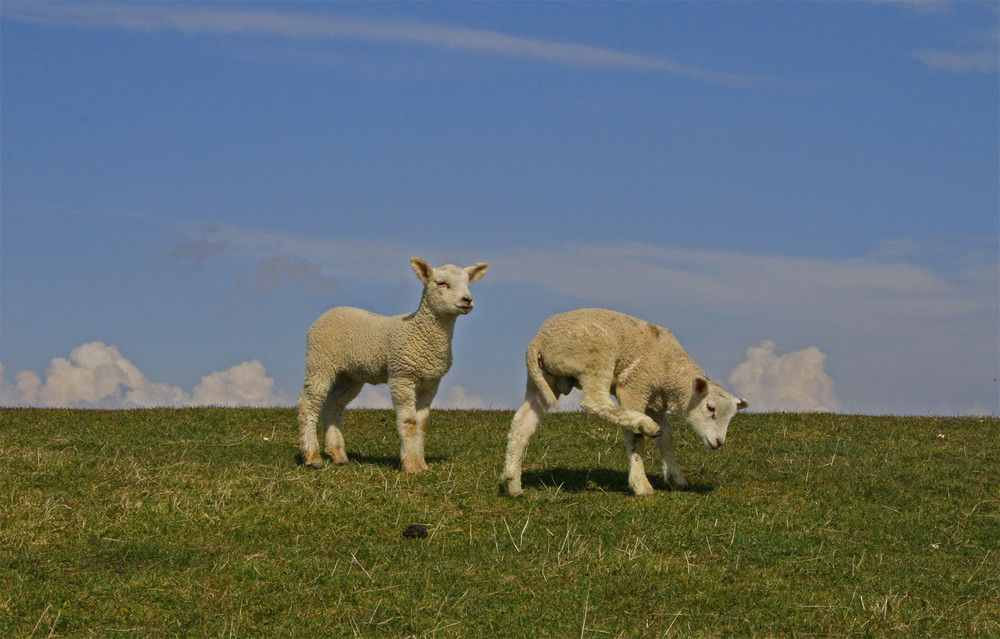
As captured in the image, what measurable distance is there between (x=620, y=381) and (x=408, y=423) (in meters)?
3.34

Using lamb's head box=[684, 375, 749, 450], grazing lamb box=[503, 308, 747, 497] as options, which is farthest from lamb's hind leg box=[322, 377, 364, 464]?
lamb's head box=[684, 375, 749, 450]

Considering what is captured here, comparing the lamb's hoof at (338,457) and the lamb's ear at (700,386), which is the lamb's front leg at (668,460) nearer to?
the lamb's ear at (700,386)

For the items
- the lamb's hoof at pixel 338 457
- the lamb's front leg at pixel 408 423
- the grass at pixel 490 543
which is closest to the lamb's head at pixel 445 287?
the lamb's front leg at pixel 408 423

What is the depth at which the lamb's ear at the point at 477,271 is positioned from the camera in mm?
15258

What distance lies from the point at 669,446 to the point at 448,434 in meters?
6.36

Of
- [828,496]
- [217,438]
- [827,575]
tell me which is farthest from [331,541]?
[217,438]

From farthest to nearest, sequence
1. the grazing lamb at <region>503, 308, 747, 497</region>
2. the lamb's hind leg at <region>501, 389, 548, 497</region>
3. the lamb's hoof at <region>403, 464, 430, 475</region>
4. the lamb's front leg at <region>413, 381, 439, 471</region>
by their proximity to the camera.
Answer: the lamb's front leg at <region>413, 381, 439, 471</region>
the lamb's hoof at <region>403, 464, 430, 475</region>
the lamb's hind leg at <region>501, 389, 548, 497</region>
the grazing lamb at <region>503, 308, 747, 497</region>

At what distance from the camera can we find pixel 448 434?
20.2 m

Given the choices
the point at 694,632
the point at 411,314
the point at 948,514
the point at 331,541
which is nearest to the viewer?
the point at 694,632

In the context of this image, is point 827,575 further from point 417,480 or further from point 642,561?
point 417,480

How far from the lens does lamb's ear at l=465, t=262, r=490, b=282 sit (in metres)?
15.3

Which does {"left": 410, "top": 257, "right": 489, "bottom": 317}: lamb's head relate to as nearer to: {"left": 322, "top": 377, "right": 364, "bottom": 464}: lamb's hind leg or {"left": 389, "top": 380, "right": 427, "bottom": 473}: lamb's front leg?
{"left": 389, "top": 380, "right": 427, "bottom": 473}: lamb's front leg

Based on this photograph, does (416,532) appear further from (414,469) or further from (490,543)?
(414,469)

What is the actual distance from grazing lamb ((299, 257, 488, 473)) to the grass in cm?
76
